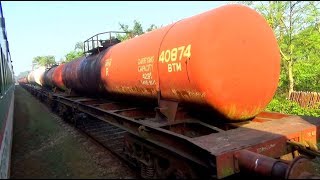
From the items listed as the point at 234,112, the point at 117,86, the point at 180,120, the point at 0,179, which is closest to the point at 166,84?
the point at 180,120

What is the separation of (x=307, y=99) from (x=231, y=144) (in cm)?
1342

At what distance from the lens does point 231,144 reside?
16.0 ft

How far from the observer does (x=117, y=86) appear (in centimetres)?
877

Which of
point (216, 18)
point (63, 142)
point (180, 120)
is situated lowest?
point (63, 142)

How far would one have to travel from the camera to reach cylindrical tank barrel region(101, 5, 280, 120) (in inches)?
215

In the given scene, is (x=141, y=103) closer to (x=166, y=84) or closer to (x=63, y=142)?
(x=166, y=84)

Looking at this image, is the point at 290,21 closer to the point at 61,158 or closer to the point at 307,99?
the point at 307,99

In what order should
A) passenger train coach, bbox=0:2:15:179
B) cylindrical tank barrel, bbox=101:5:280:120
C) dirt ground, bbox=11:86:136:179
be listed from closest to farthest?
1. cylindrical tank barrel, bbox=101:5:280:120
2. dirt ground, bbox=11:86:136:179
3. passenger train coach, bbox=0:2:15:179

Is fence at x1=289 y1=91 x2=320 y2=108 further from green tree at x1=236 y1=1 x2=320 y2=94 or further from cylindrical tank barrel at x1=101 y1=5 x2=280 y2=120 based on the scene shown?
cylindrical tank barrel at x1=101 y1=5 x2=280 y2=120

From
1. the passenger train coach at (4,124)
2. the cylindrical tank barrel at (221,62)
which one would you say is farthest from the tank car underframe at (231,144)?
A: the passenger train coach at (4,124)

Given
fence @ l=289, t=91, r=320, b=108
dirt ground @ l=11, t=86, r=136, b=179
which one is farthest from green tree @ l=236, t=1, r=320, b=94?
dirt ground @ l=11, t=86, r=136, b=179

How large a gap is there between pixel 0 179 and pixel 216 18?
461 centimetres

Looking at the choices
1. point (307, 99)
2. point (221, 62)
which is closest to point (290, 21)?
point (307, 99)

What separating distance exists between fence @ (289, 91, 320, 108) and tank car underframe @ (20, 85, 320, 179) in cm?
1070
